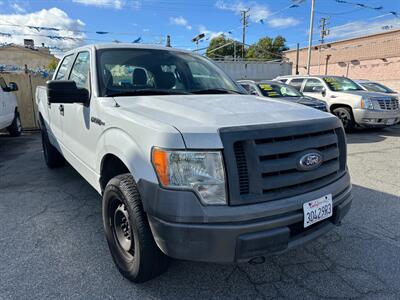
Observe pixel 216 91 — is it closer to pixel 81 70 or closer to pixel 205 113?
pixel 205 113

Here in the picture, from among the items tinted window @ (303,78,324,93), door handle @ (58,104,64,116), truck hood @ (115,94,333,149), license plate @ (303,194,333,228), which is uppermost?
tinted window @ (303,78,324,93)

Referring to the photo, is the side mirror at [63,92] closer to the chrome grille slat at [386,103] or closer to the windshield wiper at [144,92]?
the windshield wiper at [144,92]

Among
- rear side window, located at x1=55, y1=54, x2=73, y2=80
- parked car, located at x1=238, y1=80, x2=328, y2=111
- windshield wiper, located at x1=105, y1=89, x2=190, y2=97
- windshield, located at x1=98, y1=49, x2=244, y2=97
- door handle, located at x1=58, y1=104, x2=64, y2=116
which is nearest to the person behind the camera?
windshield wiper, located at x1=105, y1=89, x2=190, y2=97

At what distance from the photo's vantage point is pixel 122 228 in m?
2.44

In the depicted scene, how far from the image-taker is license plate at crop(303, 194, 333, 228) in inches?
78.9

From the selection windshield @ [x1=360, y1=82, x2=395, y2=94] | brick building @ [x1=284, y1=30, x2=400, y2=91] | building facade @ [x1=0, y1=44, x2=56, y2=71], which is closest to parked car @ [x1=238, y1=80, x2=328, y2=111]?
windshield @ [x1=360, y1=82, x2=395, y2=94]

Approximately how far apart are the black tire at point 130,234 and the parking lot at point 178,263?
16cm

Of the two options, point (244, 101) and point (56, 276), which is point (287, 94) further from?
point (56, 276)

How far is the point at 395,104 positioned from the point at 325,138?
811 centimetres

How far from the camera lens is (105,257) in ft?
8.80

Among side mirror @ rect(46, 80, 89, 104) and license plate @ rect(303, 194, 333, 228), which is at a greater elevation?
side mirror @ rect(46, 80, 89, 104)

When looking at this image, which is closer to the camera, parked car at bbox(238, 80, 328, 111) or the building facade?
parked car at bbox(238, 80, 328, 111)

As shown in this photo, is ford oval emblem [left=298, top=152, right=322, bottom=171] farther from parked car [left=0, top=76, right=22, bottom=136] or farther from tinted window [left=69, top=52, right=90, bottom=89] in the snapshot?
parked car [left=0, top=76, right=22, bottom=136]

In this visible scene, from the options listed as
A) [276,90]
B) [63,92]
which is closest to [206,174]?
[63,92]
